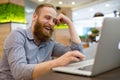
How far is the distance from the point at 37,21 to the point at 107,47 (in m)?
1.02

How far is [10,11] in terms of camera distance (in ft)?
17.6

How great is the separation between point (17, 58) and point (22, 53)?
0.08m

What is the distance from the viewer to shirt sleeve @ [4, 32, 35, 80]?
1.12 metres

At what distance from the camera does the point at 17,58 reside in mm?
1210

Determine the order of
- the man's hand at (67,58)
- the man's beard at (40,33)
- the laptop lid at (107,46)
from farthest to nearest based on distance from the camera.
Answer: the man's beard at (40,33) < the man's hand at (67,58) < the laptop lid at (107,46)

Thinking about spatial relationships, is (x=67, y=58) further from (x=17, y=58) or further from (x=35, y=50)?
(x=35, y=50)

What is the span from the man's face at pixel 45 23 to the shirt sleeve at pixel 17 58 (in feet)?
0.75

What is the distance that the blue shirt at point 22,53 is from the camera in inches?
45.4

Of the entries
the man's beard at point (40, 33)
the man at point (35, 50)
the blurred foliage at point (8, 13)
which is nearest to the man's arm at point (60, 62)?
the man at point (35, 50)

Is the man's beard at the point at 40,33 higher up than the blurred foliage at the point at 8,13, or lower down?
lower down

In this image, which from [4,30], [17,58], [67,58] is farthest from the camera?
[4,30]

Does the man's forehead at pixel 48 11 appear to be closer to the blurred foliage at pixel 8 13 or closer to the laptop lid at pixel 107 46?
the laptop lid at pixel 107 46

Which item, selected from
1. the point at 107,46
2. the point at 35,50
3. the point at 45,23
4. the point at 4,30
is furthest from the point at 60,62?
the point at 4,30

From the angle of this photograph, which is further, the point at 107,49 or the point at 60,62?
the point at 60,62
